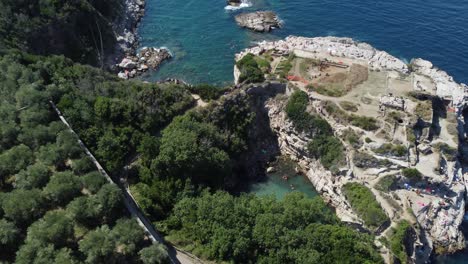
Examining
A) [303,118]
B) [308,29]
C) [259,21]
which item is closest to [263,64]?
[303,118]

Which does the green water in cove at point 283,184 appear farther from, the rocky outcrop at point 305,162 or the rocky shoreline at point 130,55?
the rocky shoreline at point 130,55

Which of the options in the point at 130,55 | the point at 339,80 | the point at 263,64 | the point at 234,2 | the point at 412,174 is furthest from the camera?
the point at 234,2

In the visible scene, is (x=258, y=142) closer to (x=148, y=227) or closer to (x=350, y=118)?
(x=350, y=118)

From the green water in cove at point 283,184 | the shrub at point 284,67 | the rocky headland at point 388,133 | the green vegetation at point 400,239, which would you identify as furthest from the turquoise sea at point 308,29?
the green vegetation at point 400,239

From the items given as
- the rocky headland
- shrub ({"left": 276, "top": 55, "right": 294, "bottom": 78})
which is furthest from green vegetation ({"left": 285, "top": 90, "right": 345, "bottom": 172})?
shrub ({"left": 276, "top": 55, "right": 294, "bottom": 78})

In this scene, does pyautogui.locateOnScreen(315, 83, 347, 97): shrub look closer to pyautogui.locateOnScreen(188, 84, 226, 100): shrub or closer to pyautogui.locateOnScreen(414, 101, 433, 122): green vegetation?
pyautogui.locateOnScreen(414, 101, 433, 122): green vegetation
